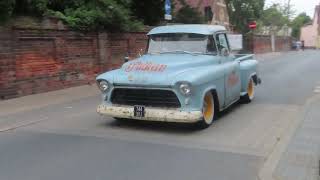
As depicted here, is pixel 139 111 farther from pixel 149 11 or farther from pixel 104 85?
pixel 149 11

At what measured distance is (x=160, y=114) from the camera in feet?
30.5

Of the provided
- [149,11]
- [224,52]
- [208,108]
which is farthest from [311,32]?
[208,108]

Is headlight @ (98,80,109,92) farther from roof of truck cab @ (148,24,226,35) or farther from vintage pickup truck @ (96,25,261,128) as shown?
roof of truck cab @ (148,24,226,35)

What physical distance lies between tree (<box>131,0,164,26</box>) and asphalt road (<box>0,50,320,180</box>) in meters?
13.6

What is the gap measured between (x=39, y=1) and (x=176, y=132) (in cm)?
977

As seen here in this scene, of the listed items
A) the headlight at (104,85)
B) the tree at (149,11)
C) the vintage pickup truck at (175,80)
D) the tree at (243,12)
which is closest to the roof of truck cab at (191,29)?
the vintage pickup truck at (175,80)

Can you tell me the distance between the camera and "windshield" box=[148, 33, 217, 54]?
1101 cm

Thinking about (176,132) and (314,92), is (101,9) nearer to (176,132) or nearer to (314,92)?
(314,92)

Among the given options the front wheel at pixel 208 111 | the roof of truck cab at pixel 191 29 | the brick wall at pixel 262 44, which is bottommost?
the brick wall at pixel 262 44

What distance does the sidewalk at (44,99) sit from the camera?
13356 mm

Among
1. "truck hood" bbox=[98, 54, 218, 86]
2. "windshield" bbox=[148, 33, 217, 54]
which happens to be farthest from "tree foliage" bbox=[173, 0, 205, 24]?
"truck hood" bbox=[98, 54, 218, 86]

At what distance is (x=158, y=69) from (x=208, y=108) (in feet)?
4.08

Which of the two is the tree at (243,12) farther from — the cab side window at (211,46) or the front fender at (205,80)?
the front fender at (205,80)

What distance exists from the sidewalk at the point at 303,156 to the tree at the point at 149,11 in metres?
16.0
